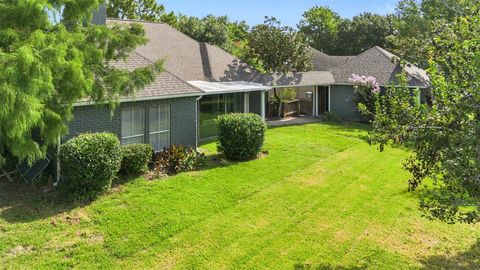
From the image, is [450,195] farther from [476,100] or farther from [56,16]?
[56,16]

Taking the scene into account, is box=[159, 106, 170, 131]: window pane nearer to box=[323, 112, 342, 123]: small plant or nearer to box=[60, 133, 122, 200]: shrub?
box=[60, 133, 122, 200]: shrub

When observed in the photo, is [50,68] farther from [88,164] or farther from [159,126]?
[159,126]

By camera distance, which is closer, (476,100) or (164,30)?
(476,100)

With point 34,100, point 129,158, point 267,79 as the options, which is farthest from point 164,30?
point 34,100

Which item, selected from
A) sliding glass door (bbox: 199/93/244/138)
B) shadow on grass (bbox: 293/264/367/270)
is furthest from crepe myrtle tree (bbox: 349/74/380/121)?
shadow on grass (bbox: 293/264/367/270)

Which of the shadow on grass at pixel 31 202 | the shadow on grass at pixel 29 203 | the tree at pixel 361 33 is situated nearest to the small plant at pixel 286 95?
the shadow on grass at pixel 31 202

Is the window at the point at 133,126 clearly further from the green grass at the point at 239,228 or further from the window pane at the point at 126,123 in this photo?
the green grass at the point at 239,228
